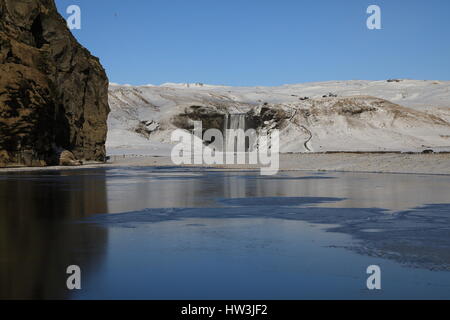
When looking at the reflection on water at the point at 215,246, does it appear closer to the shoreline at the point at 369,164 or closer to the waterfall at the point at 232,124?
the shoreline at the point at 369,164

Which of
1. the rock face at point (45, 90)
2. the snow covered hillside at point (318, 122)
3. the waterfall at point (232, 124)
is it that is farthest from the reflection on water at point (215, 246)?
the waterfall at point (232, 124)

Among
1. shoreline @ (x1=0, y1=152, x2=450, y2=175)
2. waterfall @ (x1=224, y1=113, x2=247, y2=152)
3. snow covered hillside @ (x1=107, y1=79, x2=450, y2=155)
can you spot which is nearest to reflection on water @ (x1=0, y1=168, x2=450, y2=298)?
shoreline @ (x1=0, y1=152, x2=450, y2=175)

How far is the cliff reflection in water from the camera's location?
717 centimetres

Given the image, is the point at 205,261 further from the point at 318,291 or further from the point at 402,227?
the point at 402,227

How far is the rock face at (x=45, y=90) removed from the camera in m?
47.9

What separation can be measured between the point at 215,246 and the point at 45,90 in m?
45.7

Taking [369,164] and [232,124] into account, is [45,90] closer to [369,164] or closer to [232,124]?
[369,164]

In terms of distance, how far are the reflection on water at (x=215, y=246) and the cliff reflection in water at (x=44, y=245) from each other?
0.06 feet

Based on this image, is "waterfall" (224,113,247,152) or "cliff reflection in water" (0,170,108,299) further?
"waterfall" (224,113,247,152)

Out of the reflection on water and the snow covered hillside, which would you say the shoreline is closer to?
the snow covered hillside

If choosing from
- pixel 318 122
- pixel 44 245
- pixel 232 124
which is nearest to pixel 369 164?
pixel 318 122

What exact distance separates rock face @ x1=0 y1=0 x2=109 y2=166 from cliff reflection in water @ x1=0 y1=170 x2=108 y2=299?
3206cm

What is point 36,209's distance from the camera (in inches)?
618
